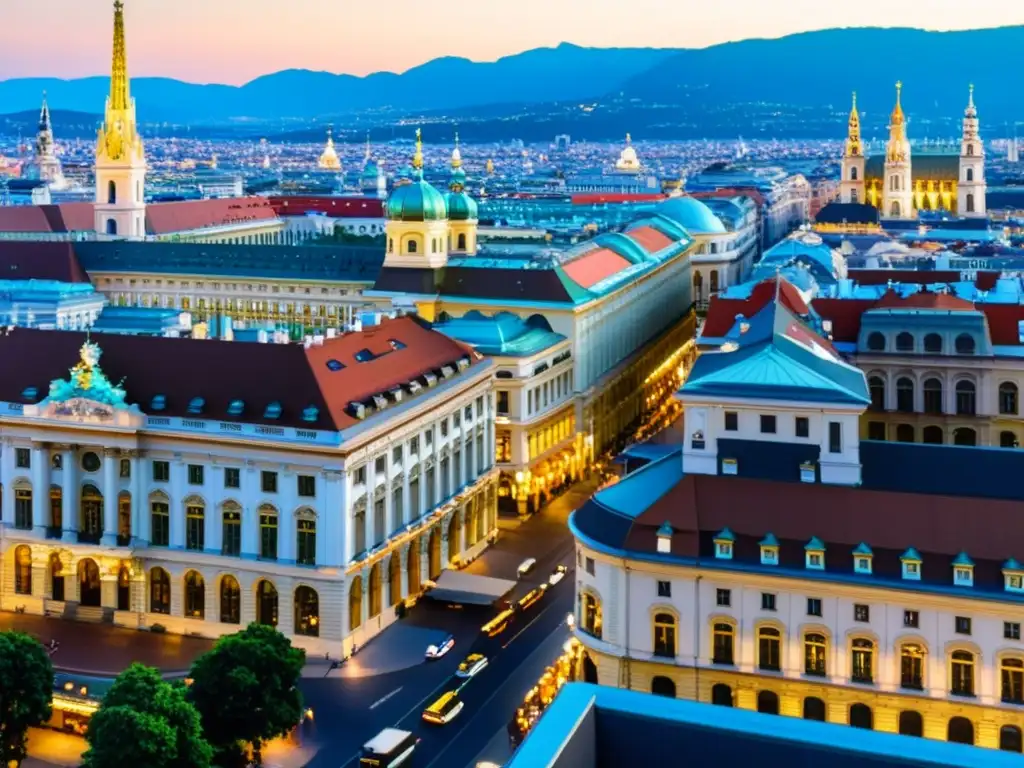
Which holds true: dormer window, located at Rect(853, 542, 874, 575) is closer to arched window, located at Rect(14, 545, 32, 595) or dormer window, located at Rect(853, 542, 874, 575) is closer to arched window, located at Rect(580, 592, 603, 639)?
arched window, located at Rect(580, 592, 603, 639)

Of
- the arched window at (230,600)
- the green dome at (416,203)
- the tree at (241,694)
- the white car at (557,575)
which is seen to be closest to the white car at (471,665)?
the tree at (241,694)

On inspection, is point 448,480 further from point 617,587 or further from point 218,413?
point 617,587

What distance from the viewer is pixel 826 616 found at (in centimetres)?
6519

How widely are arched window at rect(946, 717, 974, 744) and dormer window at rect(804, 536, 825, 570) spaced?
335 inches

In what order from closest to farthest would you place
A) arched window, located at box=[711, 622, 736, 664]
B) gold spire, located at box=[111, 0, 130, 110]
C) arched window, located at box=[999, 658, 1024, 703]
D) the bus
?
arched window, located at box=[999, 658, 1024, 703]
the bus
arched window, located at box=[711, 622, 736, 664]
gold spire, located at box=[111, 0, 130, 110]

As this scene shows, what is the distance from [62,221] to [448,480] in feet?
376

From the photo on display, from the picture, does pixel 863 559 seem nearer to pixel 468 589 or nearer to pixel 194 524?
pixel 468 589

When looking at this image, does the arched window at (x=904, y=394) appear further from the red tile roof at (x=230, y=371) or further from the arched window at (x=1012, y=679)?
the arched window at (x=1012, y=679)

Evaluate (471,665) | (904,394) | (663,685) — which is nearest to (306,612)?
(471,665)

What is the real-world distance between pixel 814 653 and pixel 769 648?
79.0 inches

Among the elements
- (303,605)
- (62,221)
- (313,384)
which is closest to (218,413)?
(313,384)

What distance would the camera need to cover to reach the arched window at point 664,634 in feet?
222

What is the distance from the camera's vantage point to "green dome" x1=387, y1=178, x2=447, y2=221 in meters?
124

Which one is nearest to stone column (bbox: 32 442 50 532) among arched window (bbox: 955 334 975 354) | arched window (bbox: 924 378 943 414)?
arched window (bbox: 924 378 943 414)
